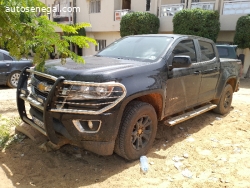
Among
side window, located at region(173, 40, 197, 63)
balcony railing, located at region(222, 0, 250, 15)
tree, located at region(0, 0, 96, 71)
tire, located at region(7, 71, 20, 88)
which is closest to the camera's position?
tree, located at region(0, 0, 96, 71)

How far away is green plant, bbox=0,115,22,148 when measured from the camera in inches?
145

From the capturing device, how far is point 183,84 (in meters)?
3.84

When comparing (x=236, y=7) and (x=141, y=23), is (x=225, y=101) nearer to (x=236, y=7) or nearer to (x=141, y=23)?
(x=236, y=7)

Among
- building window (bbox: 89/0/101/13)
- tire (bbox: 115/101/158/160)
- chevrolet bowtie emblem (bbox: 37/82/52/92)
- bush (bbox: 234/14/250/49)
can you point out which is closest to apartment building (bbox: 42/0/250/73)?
building window (bbox: 89/0/101/13)

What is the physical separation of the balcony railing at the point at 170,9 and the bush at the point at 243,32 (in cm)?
394

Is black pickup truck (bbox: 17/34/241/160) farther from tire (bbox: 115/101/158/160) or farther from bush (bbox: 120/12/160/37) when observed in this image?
bush (bbox: 120/12/160/37)

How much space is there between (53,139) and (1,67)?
6.05 meters

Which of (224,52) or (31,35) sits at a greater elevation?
(31,35)

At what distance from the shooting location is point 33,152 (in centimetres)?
342

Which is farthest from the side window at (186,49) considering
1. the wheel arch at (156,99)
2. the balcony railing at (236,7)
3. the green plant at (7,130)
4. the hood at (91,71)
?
the balcony railing at (236,7)

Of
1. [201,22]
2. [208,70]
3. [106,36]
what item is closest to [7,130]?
[208,70]

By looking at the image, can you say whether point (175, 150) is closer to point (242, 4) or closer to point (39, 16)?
point (39, 16)

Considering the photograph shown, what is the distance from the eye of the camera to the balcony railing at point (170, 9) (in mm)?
14303

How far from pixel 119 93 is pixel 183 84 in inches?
59.3
